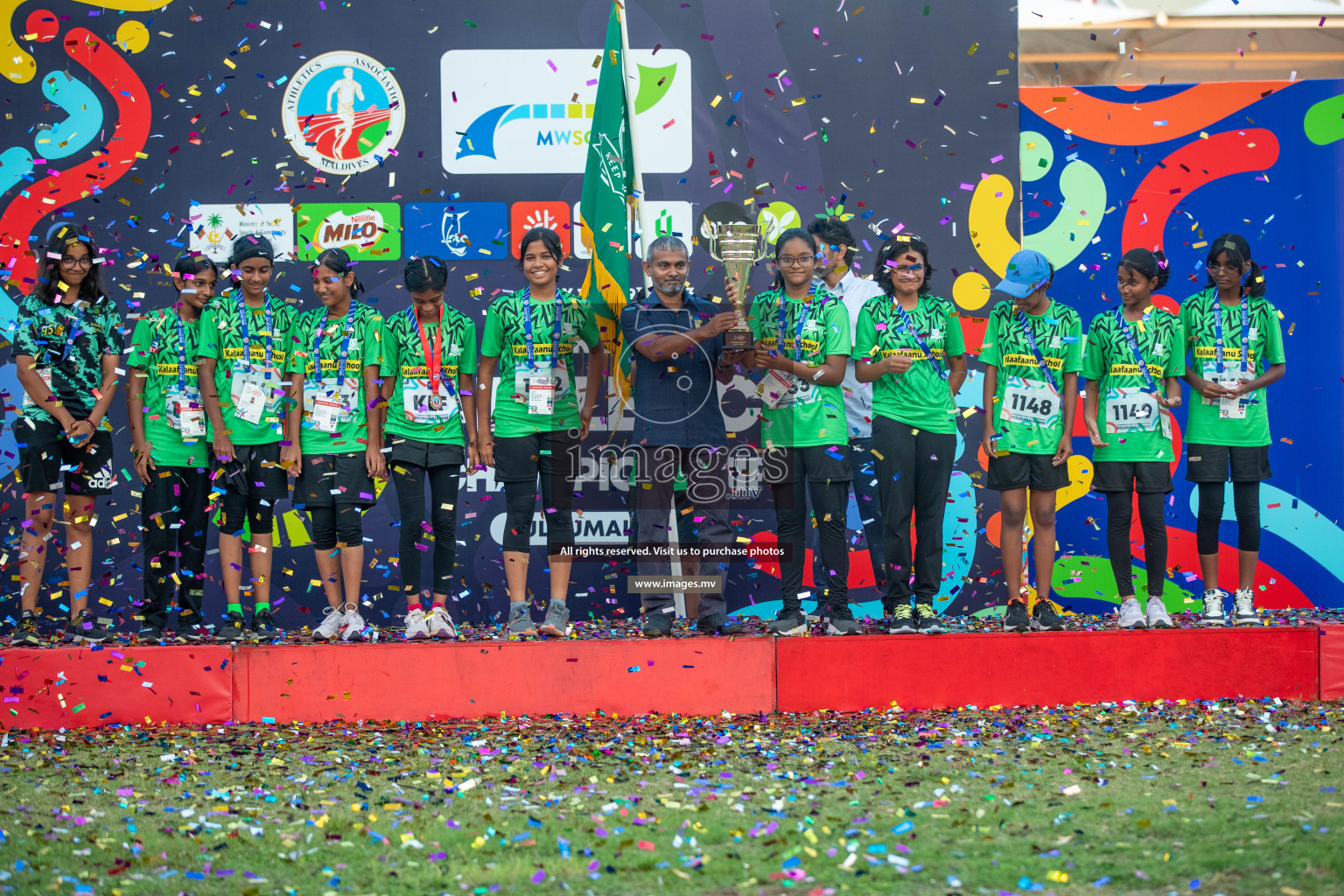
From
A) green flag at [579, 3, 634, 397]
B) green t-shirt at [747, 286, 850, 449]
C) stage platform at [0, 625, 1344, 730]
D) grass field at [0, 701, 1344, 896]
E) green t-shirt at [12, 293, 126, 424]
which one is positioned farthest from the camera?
green flag at [579, 3, 634, 397]

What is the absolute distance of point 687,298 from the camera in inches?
187

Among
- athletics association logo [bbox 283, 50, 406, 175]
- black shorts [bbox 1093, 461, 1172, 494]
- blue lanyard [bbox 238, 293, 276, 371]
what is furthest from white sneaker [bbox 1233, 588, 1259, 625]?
athletics association logo [bbox 283, 50, 406, 175]

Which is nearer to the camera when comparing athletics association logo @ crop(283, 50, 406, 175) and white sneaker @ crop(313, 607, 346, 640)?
white sneaker @ crop(313, 607, 346, 640)

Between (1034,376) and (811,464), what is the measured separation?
1.07 m

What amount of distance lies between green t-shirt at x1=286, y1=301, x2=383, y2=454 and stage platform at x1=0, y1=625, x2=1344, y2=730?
90cm

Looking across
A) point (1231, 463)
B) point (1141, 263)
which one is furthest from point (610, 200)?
point (1231, 463)

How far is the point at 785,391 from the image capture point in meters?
4.80

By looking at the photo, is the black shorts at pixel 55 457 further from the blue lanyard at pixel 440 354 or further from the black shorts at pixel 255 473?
the blue lanyard at pixel 440 354

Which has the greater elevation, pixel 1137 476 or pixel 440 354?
pixel 440 354

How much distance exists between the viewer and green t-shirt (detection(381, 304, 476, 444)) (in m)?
4.81

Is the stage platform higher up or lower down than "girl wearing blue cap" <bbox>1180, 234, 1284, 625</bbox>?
lower down

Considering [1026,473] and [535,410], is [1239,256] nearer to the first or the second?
[1026,473]

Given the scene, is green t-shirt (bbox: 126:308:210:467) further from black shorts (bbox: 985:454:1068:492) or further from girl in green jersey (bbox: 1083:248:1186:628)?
girl in green jersey (bbox: 1083:248:1186:628)

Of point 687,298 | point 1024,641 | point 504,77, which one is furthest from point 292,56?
point 1024,641
